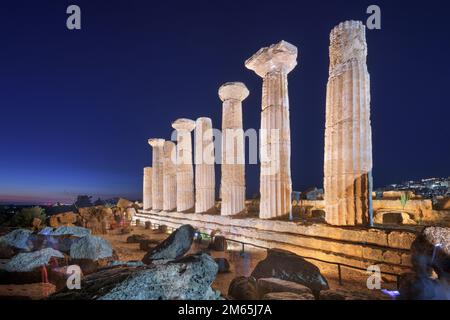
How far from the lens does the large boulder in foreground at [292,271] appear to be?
17.9ft

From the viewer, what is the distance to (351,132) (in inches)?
302

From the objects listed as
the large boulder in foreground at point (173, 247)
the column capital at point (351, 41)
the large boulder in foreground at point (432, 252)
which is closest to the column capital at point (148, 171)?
the large boulder in foreground at point (173, 247)

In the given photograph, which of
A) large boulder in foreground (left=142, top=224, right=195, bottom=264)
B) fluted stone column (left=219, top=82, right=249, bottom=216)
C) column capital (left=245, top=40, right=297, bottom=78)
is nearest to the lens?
large boulder in foreground (left=142, top=224, right=195, bottom=264)

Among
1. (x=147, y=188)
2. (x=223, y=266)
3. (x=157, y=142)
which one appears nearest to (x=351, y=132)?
(x=223, y=266)

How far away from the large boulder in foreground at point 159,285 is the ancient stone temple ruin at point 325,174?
12.2 ft

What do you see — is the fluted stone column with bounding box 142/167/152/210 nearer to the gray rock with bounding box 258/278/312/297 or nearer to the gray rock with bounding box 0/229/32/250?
the gray rock with bounding box 0/229/32/250

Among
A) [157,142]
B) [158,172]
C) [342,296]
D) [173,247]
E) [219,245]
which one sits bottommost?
[219,245]

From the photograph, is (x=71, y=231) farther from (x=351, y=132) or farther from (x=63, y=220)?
(x=351, y=132)

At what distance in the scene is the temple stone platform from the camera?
6.09 meters

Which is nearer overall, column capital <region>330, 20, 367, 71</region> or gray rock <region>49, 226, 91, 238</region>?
column capital <region>330, 20, 367, 71</region>

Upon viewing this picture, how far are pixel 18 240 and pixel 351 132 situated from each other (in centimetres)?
1138

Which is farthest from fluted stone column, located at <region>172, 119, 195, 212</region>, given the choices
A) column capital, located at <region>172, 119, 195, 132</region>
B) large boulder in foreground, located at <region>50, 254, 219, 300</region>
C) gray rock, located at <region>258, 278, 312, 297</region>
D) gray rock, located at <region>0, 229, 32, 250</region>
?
large boulder in foreground, located at <region>50, 254, 219, 300</region>
